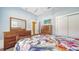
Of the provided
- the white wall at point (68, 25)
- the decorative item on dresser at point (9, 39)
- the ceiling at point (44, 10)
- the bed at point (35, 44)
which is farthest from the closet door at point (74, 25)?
the decorative item on dresser at point (9, 39)

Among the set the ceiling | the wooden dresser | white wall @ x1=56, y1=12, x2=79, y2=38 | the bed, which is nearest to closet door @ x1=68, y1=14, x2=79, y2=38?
white wall @ x1=56, y1=12, x2=79, y2=38

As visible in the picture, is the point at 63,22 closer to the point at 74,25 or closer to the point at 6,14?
the point at 74,25

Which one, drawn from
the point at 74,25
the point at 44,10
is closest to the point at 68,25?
the point at 74,25

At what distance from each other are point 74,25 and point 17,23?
834mm

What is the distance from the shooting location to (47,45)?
1440 millimetres

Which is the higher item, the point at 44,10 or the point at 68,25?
the point at 44,10

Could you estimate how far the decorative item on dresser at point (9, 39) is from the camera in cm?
142

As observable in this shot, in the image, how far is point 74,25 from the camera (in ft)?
4.73

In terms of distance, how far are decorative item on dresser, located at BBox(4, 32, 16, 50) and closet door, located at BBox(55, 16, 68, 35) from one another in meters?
0.65

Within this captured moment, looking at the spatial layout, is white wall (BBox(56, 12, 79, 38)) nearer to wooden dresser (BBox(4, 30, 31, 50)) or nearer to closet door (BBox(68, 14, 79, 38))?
closet door (BBox(68, 14, 79, 38))
